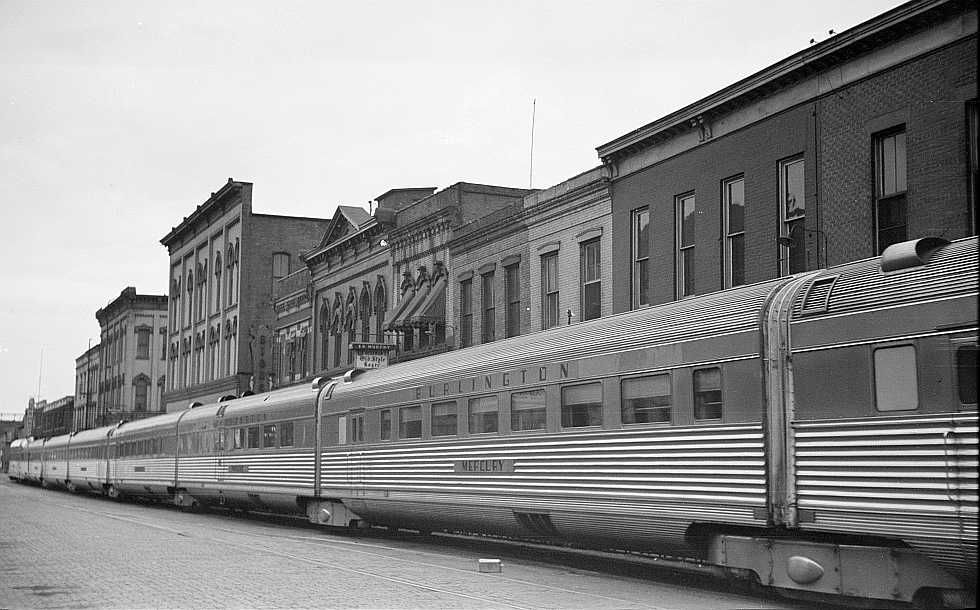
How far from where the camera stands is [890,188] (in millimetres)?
20328

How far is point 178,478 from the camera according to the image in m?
36.0

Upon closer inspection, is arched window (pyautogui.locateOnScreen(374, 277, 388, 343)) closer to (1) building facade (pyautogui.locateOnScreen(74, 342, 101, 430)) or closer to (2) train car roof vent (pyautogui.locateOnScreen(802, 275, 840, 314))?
(2) train car roof vent (pyautogui.locateOnScreen(802, 275, 840, 314))

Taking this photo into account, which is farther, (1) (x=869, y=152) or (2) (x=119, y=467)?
(2) (x=119, y=467)

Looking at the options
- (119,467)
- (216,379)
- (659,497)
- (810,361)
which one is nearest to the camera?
(810,361)

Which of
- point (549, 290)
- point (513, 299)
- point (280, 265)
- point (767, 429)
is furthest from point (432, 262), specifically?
point (767, 429)

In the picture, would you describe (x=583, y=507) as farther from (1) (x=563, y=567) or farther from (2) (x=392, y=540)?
(2) (x=392, y=540)

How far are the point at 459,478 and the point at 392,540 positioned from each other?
190 inches

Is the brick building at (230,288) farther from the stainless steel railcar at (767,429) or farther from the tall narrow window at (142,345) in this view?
the stainless steel railcar at (767,429)

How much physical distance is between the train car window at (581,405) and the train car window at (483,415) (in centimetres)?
194

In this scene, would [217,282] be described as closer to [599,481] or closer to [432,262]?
[432,262]

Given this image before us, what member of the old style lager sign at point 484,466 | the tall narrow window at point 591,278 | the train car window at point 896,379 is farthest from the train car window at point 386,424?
the train car window at point 896,379

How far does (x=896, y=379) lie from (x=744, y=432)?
1999 millimetres

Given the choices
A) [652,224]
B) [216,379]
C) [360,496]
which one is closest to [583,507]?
[360,496]

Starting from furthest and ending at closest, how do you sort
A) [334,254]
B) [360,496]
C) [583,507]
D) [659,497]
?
[334,254] → [360,496] → [583,507] → [659,497]
